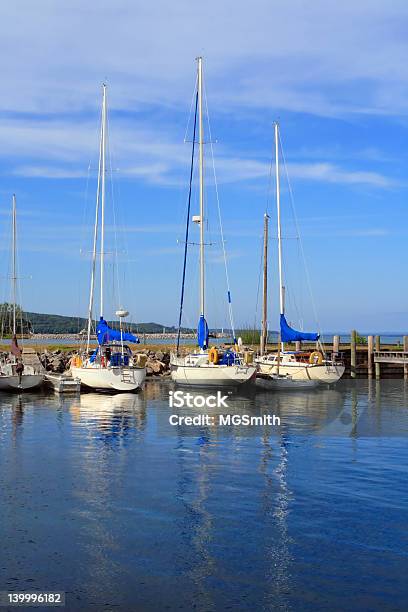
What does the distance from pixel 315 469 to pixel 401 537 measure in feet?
22.2

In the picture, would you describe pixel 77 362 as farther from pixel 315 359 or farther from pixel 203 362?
pixel 315 359

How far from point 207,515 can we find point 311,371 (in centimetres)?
3259

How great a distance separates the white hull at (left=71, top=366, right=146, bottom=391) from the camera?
43.8 m

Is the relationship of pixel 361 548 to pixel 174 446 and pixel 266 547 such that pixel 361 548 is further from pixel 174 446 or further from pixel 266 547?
pixel 174 446

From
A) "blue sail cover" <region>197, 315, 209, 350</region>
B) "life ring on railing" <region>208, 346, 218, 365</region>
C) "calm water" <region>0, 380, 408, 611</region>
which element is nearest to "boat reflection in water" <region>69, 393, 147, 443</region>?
"calm water" <region>0, 380, 408, 611</region>

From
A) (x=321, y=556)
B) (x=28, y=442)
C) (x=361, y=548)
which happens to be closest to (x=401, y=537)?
(x=361, y=548)

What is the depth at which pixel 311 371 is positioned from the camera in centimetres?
4794

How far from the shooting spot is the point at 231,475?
20328mm

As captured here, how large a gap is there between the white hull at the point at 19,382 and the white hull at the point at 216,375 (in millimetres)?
9338

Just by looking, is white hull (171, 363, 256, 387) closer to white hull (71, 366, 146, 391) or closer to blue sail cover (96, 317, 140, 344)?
white hull (71, 366, 146, 391)

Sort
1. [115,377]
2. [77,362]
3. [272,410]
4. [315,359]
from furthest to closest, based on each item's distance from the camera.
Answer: [315,359], [77,362], [115,377], [272,410]

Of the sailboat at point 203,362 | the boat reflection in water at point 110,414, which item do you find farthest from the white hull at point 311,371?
the boat reflection in water at point 110,414

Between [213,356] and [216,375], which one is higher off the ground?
[213,356]

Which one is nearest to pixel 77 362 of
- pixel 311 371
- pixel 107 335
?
pixel 107 335
